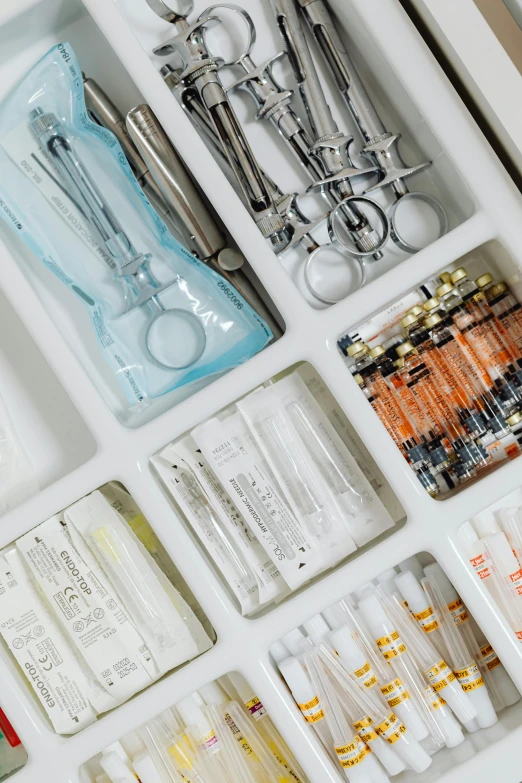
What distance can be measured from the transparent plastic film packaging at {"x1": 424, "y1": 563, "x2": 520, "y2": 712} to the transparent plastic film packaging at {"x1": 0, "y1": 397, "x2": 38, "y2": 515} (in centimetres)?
54

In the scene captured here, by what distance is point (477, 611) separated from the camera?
0.76 metres

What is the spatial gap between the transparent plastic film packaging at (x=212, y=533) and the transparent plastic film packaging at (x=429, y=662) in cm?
18

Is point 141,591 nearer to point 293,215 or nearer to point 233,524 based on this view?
point 233,524

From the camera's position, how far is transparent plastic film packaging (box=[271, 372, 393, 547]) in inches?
31.6

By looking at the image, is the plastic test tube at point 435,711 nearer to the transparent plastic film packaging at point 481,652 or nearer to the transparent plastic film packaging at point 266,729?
the transparent plastic film packaging at point 481,652

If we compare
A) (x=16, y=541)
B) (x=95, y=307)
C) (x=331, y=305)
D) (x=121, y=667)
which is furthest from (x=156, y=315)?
(x=121, y=667)

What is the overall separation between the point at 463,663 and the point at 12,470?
0.63 metres

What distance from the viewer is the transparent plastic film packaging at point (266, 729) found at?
0.83 meters

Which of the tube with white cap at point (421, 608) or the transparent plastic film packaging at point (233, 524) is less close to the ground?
the transparent plastic film packaging at point (233, 524)

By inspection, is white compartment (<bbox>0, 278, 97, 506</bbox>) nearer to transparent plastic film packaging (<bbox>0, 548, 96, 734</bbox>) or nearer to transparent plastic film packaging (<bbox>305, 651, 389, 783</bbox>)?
transparent plastic film packaging (<bbox>0, 548, 96, 734</bbox>)

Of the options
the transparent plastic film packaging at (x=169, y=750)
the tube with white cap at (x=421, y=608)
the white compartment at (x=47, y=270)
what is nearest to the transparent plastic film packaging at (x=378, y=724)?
the tube with white cap at (x=421, y=608)

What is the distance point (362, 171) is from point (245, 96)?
0.65 ft

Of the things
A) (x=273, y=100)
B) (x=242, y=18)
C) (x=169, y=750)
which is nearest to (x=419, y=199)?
(x=273, y=100)

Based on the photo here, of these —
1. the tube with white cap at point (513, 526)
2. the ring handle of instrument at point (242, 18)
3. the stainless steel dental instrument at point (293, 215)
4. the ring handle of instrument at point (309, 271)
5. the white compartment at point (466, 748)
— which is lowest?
the white compartment at point (466, 748)
